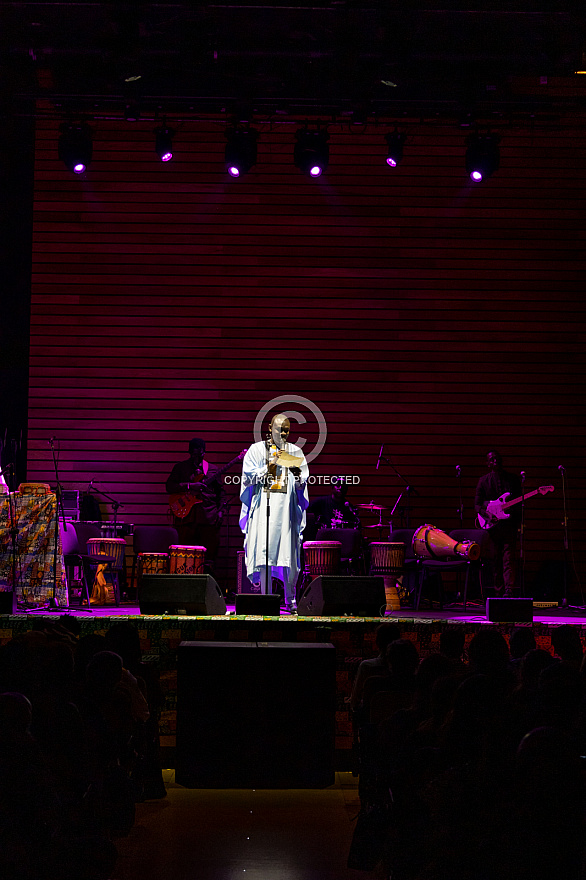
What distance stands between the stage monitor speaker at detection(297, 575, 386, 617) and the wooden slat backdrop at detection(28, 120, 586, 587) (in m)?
4.27

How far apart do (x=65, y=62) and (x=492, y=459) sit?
5620 millimetres

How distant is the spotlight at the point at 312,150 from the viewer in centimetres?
901

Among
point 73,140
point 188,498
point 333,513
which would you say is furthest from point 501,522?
point 73,140

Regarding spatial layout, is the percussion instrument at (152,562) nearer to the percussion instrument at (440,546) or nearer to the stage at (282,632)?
the percussion instrument at (440,546)

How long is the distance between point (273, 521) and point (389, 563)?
1219 millimetres

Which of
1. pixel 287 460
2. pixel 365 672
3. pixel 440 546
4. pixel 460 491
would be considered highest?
pixel 287 460

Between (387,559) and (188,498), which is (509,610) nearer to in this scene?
(387,559)

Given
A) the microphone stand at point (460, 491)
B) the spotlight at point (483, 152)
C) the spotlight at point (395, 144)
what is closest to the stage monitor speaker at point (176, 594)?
the microphone stand at point (460, 491)

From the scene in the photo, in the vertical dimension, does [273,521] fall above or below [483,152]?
below

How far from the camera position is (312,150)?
901 centimetres

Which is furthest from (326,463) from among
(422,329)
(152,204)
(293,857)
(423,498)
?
(293,857)

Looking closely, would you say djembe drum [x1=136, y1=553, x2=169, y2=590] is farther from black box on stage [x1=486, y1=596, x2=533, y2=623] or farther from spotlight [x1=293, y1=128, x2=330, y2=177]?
spotlight [x1=293, y1=128, x2=330, y2=177]

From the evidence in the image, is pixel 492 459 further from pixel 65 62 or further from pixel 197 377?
pixel 65 62

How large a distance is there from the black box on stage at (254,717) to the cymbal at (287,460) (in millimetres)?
3258
